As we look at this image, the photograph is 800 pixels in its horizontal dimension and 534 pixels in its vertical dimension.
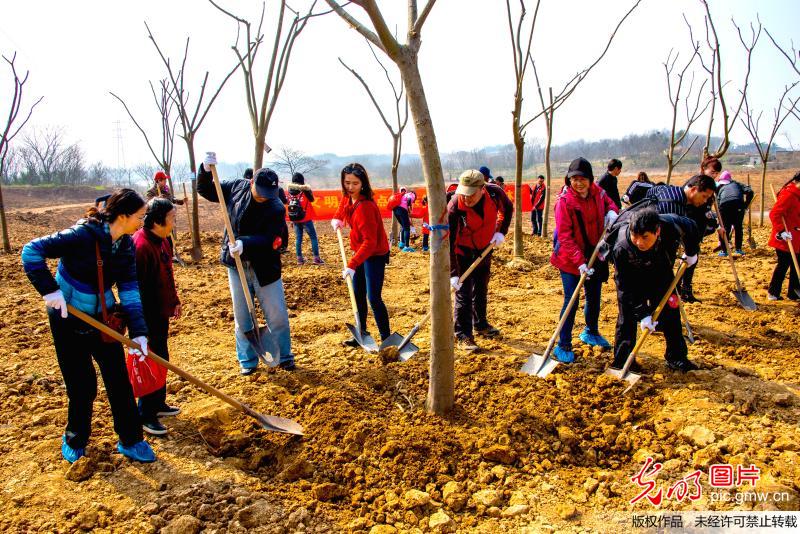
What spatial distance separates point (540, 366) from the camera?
13.2 ft

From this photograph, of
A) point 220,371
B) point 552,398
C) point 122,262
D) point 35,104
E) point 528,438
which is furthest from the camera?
point 35,104

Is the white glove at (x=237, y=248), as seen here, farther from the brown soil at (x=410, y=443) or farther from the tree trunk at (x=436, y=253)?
the tree trunk at (x=436, y=253)

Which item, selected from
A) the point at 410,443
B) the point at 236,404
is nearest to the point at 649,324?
the point at 410,443

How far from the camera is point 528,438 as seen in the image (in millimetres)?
3172

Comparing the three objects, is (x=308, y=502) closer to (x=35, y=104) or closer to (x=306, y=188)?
(x=306, y=188)

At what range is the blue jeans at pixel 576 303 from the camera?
4348 mm

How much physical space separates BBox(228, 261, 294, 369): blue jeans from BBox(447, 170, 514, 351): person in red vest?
1478 mm

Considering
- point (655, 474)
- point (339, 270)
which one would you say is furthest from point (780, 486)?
point (339, 270)

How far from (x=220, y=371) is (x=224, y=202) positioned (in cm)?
150

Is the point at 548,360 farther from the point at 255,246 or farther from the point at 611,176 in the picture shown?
the point at 611,176

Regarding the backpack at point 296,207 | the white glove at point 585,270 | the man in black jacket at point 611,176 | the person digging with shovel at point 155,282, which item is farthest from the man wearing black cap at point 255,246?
the man in black jacket at point 611,176

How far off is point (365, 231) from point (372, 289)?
53cm

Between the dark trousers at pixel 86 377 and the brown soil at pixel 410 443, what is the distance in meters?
0.19

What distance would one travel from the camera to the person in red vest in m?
4.49
